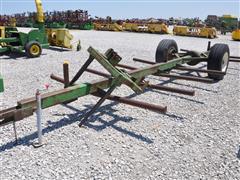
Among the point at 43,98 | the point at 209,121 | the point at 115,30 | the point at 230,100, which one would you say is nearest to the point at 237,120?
the point at 209,121

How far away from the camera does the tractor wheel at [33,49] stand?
33.3 ft

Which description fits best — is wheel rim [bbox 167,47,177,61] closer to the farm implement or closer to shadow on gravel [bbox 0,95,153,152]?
the farm implement

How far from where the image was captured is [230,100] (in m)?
5.71

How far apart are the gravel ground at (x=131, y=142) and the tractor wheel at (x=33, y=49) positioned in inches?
182

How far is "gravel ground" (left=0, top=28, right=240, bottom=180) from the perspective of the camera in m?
3.15

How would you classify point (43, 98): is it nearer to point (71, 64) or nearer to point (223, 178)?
point (223, 178)

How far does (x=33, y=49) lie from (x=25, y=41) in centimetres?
69

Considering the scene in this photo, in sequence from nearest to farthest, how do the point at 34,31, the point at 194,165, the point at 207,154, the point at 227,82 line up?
the point at 194,165 → the point at 207,154 → the point at 227,82 → the point at 34,31

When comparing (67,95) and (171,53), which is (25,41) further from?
(67,95)

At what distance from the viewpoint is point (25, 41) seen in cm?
1075

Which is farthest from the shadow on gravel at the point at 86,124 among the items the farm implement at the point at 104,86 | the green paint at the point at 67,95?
the green paint at the point at 67,95

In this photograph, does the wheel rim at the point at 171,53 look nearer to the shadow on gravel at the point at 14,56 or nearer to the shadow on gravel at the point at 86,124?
the shadow on gravel at the point at 86,124

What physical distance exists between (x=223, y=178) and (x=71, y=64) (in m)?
6.76

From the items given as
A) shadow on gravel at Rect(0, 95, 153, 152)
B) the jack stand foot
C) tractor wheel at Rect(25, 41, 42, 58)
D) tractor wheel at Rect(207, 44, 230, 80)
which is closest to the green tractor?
tractor wheel at Rect(25, 41, 42, 58)
